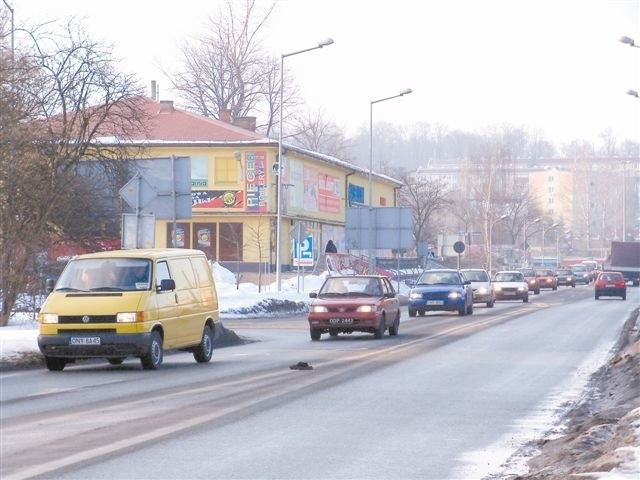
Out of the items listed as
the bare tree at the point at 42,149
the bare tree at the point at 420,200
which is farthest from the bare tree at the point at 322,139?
the bare tree at the point at 42,149

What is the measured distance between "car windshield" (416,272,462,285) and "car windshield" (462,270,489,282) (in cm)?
854

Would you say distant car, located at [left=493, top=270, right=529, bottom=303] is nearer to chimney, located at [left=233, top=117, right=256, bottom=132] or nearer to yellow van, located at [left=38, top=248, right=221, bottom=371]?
chimney, located at [left=233, top=117, right=256, bottom=132]

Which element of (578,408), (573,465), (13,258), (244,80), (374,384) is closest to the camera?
(573,465)

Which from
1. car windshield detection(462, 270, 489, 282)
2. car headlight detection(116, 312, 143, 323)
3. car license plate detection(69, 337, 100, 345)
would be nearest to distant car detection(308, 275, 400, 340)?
car headlight detection(116, 312, 143, 323)

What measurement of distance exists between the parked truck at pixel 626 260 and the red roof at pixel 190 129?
38.5 m

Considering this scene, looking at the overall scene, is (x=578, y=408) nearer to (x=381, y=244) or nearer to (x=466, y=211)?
(x=381, y=244)

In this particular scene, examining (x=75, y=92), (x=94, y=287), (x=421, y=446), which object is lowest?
(x=421, y=446)

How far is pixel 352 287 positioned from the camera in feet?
101

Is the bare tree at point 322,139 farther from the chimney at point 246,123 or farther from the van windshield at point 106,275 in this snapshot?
the van windshield at point 106,275

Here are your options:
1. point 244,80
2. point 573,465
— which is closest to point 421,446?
point 573,465

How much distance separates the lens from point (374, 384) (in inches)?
690

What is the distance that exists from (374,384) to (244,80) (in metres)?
65.7

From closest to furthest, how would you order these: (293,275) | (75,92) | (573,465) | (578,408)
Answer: (573,465), (578,408), (75,92), (293,275)

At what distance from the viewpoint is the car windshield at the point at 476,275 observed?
52.8 meters
